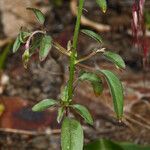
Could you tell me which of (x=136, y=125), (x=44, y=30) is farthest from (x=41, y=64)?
(x=44, y=30)

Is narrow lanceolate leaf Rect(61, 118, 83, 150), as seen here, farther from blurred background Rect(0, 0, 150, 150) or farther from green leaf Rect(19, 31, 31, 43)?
blurred background Rect(0, 0, 150, 150)

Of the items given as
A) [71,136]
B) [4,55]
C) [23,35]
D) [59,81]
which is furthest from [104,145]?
[4,55]

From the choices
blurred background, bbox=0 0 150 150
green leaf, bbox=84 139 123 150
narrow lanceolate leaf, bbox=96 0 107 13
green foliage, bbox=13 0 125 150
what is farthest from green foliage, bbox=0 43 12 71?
narrow lanceolate leaf, bbox=96 0 107 13

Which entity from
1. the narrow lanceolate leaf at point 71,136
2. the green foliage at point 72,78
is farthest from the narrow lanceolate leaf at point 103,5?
the narrow lanceolate leaf at point 71,136

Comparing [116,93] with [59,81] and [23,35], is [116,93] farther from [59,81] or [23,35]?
[59,81]

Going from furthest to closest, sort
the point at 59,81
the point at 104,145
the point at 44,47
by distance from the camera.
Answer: the point at 59,81, the point at 104,145, the point at 44,47

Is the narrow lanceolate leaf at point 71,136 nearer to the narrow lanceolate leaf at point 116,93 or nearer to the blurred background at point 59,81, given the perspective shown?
the narrow lanceolate leaf at point 116,93
